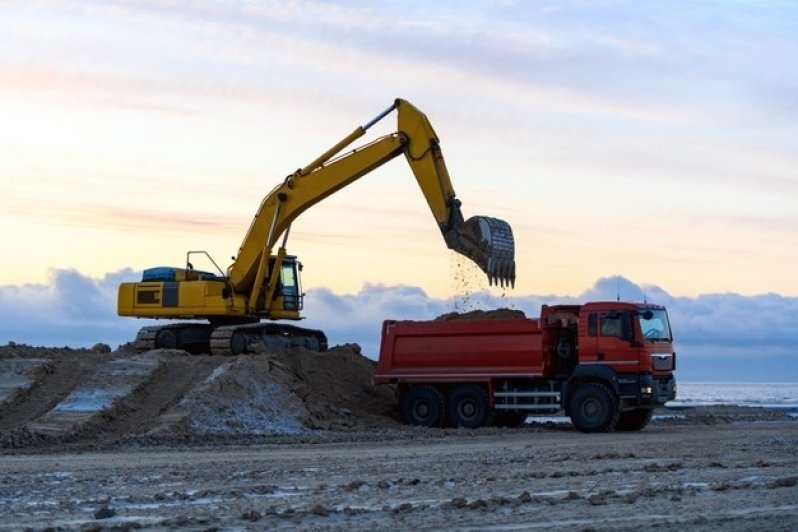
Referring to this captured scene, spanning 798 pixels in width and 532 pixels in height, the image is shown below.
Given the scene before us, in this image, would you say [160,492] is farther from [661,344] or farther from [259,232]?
[259,232]

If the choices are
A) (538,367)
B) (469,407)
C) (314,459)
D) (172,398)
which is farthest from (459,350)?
(314,459)

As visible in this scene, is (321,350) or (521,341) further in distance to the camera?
(321,350)

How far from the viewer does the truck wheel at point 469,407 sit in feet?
103

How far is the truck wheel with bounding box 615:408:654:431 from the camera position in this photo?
1226 inches

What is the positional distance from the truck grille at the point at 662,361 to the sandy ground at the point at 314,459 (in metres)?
1.52

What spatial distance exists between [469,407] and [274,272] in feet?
24.8

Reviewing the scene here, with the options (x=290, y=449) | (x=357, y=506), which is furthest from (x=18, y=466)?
(x=357, y=506)

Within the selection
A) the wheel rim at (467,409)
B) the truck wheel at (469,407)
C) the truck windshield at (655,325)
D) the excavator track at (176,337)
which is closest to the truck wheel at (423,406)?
the truck wheel at (469,407)

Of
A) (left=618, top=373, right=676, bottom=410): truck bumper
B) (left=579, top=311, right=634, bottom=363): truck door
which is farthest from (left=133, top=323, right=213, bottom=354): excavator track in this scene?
(left=618, top=373, right=676, bottom=410): truck bumper

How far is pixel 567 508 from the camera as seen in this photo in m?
14.6

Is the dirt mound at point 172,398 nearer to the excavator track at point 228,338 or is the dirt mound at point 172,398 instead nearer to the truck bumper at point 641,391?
the excavator track at point 228,338

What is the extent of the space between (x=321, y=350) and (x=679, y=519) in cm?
2454

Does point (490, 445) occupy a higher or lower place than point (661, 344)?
lower

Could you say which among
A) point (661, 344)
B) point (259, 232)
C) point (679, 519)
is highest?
point (259, 232)
